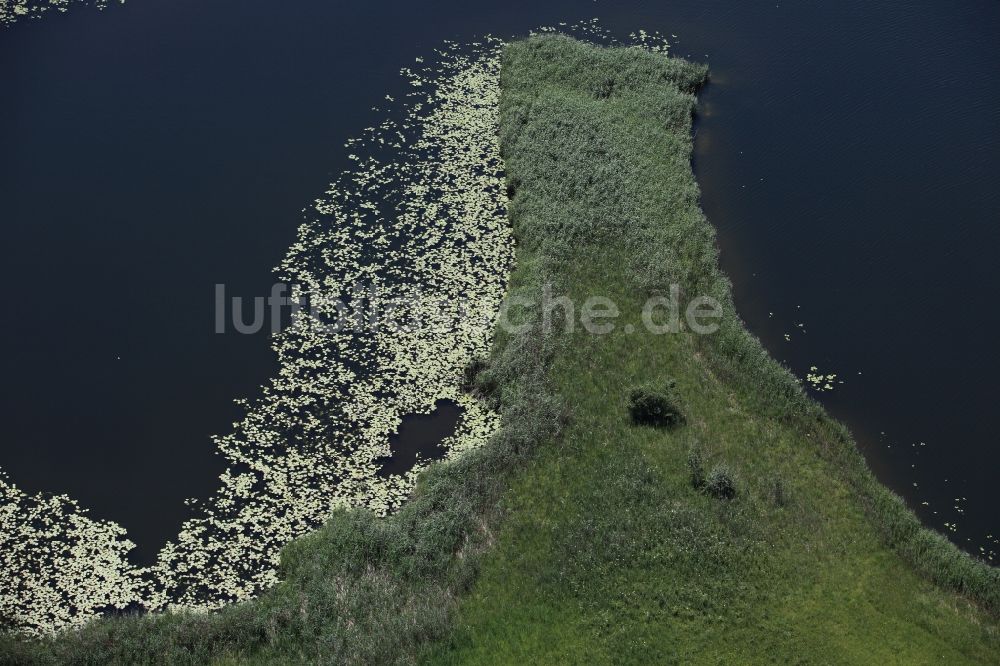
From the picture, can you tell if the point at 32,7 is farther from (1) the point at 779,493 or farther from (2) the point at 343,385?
(1) the point at 779,493

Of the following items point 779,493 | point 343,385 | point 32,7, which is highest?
point 32,7

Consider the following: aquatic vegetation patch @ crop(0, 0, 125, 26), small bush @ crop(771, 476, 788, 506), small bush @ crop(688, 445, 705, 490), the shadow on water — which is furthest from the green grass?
aquatic vegetation patch @ crop(0, 0, 125, 26)

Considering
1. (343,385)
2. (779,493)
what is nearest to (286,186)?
(343,385)

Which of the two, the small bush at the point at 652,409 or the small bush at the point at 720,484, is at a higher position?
the small bush at the point at 652,409

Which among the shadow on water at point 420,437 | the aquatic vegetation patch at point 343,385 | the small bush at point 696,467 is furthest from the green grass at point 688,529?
the shadow on water at point 420,437

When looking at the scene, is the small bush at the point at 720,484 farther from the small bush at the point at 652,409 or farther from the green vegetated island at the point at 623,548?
the small bush at the point at 652,409

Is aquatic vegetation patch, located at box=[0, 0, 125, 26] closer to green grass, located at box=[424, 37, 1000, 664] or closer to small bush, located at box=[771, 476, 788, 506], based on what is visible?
green grass, located at box=[424, 37, 1000, 664]

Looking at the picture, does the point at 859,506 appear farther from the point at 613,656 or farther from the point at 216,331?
the point at 216,331
